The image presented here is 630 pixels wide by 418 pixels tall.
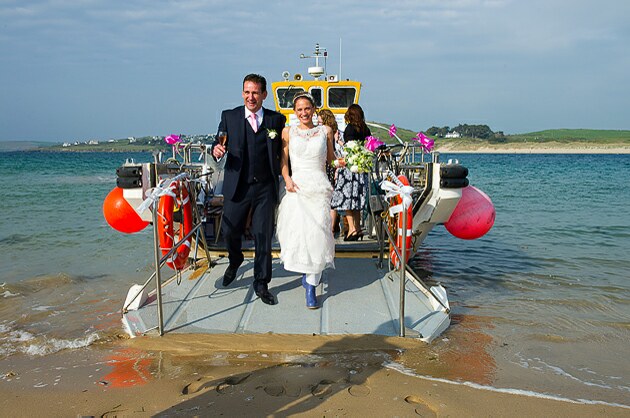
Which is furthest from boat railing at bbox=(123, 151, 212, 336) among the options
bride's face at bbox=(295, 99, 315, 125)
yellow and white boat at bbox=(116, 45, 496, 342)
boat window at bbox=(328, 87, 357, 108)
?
boat window at bbox=(328, 87, 357, 108)

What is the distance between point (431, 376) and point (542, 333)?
1906 millimetres

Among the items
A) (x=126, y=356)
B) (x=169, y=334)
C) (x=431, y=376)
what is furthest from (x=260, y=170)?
(x=431, y=376)

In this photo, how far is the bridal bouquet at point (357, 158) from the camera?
4.30m

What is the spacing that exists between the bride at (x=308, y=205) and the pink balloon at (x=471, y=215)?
7.17 ft

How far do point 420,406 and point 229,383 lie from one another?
1.16 metres

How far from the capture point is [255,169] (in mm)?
4309

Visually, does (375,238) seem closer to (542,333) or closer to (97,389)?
(542,333)

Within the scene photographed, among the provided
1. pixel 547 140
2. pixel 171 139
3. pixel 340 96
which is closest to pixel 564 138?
pixel 547 140

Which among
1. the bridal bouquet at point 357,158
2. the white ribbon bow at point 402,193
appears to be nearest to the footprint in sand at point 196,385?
the white ribbon bow at point 402,193

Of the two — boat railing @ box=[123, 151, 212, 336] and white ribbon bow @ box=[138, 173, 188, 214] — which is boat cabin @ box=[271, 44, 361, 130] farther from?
white ribbon bow @ box=[138, 173, 188, 214]

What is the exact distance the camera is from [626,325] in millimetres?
5172

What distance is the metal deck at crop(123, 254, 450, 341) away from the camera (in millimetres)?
4000

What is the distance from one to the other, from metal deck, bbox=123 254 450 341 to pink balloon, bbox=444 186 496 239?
1232 millimetres

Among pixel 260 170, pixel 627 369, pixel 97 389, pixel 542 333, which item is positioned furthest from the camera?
pixel 542 333
